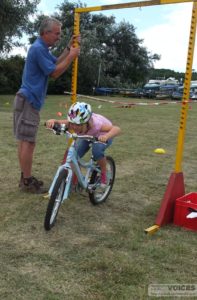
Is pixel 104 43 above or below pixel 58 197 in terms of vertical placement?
above

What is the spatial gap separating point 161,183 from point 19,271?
314 cm

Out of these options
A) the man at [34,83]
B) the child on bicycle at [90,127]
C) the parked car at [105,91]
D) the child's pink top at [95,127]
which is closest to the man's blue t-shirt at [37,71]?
the man at [34,83]

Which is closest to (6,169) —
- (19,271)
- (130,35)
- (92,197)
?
(92,197)

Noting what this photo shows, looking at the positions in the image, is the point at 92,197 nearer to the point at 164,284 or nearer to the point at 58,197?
the point at 58,197

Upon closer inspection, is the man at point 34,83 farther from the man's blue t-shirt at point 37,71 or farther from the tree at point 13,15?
the tree at point 13,15

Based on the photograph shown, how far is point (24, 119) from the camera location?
4777 millimetres

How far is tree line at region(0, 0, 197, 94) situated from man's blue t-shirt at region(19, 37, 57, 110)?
58.6ft

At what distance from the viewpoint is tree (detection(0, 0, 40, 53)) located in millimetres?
19188

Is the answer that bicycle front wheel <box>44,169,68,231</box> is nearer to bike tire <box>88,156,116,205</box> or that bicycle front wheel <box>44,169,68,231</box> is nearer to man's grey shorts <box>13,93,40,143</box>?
bike tire <box>88,156,116,205</box>

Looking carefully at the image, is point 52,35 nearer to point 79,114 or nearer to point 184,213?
point 79,114

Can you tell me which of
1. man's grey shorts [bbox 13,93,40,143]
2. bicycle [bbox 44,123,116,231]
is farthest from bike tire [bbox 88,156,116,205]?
man's grey shorts [bbox 13,93,40,143]

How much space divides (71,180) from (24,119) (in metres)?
1.09

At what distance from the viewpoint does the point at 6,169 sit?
6059mm

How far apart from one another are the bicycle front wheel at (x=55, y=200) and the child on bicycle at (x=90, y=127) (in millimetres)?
502
